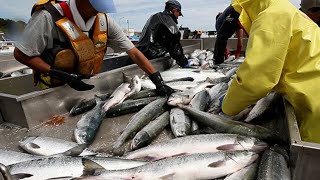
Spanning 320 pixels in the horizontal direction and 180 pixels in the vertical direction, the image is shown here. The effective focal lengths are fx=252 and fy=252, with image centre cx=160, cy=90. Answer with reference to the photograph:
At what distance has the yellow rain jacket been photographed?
1.67m

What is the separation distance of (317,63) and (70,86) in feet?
8.37

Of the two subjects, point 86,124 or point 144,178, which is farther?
point 86,124

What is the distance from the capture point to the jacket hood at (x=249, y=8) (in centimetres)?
189

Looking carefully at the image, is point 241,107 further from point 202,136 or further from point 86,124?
point 86,124

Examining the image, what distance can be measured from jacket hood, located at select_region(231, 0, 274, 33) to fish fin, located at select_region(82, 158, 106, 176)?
1641 millimetres

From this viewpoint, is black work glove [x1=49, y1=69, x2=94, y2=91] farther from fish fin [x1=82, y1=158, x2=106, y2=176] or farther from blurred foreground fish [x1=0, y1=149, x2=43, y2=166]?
fish fin [x1=82, y1=158, x2=106, y2=176]

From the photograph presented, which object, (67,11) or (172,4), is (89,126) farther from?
(172,4)

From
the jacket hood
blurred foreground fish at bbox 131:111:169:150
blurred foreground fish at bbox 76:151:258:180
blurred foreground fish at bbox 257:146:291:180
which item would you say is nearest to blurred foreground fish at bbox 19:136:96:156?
blurred foreground fish at bbox 131:111:169:150

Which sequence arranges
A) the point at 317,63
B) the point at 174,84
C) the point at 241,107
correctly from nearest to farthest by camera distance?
the point at 317,63, the point at 241,107, the point at 174,84

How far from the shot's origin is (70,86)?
3064 millimetres

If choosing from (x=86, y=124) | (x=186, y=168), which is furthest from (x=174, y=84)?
(x=186, y=168)

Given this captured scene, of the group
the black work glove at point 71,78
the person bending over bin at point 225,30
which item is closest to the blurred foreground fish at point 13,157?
the black work glove at point 71,78

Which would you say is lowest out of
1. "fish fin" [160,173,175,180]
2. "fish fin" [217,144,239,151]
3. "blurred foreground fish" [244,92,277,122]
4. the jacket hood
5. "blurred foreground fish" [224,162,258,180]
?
"fish fin" [160,173,175,180]

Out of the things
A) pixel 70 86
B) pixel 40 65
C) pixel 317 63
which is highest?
pixel 317 63
